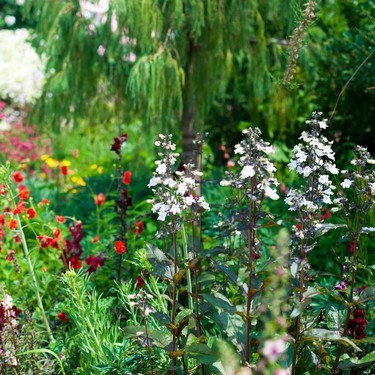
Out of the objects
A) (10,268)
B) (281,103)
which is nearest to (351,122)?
(281,103)

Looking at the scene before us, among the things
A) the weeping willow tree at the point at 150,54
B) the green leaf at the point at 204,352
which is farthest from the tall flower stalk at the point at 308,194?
the weeping willow tree at the point at 150,54

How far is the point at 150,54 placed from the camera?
158 inches

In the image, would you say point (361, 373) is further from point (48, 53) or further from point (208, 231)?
point (48, 53)

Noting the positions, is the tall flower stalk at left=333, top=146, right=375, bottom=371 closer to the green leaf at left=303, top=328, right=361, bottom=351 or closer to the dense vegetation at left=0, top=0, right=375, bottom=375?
the dense vegetation at left=0, top=0, right=375, bottom=375

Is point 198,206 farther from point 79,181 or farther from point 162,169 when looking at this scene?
point 79,181

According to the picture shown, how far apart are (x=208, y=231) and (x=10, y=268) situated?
107cm

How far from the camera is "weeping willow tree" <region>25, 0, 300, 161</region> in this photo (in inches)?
154

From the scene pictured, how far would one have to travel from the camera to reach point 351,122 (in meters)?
4.97

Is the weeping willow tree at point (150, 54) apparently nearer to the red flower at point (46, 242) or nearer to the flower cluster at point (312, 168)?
the red flower at point (46, 242)

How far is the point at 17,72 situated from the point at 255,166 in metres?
10.7

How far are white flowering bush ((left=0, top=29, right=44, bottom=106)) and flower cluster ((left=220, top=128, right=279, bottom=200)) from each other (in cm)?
944

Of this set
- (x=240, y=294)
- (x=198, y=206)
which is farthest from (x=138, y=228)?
(x=198, y=206)

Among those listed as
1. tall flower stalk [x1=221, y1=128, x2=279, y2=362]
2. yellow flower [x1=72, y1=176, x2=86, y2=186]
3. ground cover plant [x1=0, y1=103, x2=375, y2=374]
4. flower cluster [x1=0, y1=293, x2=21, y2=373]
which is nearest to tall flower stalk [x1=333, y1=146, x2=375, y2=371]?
ground cover plant [x1=0, y1=103, x2=375, y2=374]

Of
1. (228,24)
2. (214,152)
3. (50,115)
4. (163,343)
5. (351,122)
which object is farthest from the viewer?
(214,152)
